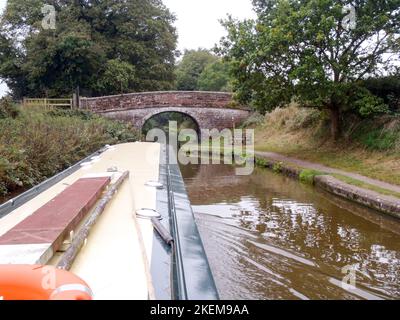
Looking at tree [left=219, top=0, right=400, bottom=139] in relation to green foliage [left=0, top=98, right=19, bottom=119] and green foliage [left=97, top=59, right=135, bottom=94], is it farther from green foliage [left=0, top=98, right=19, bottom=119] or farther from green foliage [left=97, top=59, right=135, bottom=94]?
green foliage [left=97, top=59, right=135, bottom=94]

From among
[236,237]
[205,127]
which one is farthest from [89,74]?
[236,237]

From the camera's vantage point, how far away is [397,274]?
11.8 feet

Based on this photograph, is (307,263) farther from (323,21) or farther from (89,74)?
(89,74)

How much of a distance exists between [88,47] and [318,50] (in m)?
13.1

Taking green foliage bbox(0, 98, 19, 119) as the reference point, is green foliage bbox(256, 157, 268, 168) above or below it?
below

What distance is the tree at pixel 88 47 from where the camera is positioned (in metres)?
19.9

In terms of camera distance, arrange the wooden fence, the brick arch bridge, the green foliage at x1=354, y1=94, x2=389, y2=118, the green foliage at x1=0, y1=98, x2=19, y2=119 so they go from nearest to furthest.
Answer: the green foliage at x1=0, y1=98, x2=19, y2=119, the green foliage at x1=354, y1=94, x2=389, y2=118, the wooden fence, the brick arch bridge

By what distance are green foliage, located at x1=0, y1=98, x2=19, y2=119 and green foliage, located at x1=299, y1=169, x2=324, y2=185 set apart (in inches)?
249

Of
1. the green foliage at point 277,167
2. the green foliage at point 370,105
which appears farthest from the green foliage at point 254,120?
the green foliage at point 370,105

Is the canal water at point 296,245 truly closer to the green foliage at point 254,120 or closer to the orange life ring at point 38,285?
the orange life ring at point 38,285

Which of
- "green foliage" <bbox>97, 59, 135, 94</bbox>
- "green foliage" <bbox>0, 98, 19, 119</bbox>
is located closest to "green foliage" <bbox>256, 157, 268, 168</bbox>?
"green foliage" <bbox>0, 98, 19, 119</bbox>

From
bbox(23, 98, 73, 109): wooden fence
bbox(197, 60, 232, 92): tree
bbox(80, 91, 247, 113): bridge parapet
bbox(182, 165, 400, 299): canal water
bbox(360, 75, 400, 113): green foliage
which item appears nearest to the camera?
bbox(182, 165, 400, 299): canal water

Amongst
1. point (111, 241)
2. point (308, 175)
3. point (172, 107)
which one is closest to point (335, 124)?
point (308, 175)

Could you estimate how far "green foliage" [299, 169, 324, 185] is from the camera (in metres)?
7.92
